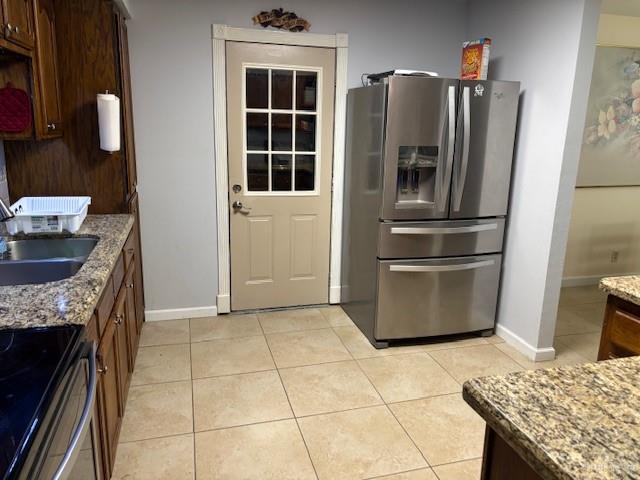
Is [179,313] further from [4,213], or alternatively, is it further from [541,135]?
[541,135]

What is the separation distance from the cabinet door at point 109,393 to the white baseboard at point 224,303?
4.88ft

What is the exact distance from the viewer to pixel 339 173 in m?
3.66

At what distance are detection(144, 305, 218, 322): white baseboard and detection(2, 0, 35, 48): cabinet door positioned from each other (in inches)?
79.2

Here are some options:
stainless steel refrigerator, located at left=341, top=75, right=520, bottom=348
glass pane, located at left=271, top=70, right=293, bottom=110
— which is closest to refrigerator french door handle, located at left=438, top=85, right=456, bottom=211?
stainless steel refrigerator, located at left=341, top=75, right=520, bottom=348

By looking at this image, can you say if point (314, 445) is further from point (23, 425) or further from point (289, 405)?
point (23, 425)

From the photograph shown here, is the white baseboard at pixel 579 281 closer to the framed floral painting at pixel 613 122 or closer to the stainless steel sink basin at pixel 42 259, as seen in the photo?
the framed floral painting at pixel 613 122

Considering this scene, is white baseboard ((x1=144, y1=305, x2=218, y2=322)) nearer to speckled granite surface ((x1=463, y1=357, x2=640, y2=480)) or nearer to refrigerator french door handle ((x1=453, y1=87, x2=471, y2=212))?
refrigerator french door handle ((x1=453, y1=87, x2=471, y2=212))

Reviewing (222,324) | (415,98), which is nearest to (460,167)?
(415,98)

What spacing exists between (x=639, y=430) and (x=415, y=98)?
234 cm

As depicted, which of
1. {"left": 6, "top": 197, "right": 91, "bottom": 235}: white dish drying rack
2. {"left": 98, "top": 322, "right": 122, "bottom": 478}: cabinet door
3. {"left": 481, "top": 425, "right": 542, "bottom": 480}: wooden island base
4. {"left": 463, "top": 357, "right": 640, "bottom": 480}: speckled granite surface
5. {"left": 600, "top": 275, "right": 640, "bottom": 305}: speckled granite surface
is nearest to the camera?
{"left": 463, "top": 357, "right": 640, "bottom": 480}: speckled granite surface

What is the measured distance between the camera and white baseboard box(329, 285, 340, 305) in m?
3.87

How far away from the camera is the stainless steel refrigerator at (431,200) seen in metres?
2.93

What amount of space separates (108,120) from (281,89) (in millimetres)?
1352

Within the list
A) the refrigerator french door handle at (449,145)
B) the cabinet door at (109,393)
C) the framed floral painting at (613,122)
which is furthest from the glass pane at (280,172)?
the framed floral painting at (613,122)
